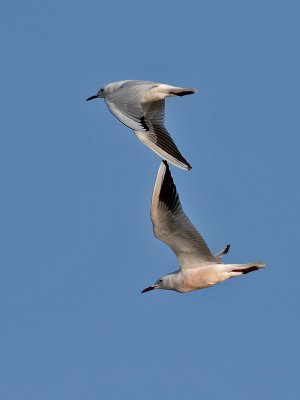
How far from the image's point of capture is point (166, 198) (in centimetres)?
1653

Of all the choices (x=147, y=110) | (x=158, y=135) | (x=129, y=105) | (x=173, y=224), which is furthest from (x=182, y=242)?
(x=147, y=110)

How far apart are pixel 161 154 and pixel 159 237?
1.08m

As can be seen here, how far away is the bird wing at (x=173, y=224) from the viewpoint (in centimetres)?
1652

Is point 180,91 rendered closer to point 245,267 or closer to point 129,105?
point 129,105

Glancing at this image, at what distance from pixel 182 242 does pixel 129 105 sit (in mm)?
1909

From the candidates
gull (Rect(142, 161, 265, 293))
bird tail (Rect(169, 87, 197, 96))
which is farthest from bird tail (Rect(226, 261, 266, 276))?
bird tail (Rect(169, 87, 197, 96))

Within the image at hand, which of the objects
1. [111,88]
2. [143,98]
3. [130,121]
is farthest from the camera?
[111,88]

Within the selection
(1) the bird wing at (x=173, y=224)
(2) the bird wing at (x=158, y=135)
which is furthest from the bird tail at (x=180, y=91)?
(1) the bird wing at (x=173, y=224)

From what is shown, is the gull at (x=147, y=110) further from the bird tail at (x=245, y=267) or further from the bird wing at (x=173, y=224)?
the bird tail at (x=245, y=267)

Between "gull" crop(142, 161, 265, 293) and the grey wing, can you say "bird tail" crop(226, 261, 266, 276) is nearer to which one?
"gull" crop(142, 161, 265, 293)

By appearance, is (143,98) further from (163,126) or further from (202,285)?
(202,285)

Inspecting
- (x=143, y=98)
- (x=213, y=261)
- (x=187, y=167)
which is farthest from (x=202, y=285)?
(x=143, y=98)

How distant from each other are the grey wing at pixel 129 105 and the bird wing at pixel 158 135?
11 centimetres

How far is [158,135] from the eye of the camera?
56.5 feet
